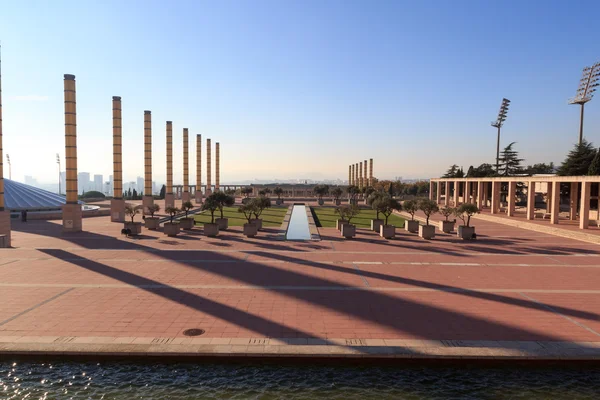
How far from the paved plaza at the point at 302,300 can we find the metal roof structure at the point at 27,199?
17.8m

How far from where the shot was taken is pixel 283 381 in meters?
6.60

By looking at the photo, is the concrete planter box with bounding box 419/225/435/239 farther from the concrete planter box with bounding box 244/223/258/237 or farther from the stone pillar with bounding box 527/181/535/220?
the stone pillar with bounding box 527/181/535/220

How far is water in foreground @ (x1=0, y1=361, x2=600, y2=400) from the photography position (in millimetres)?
6285

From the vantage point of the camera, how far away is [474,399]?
6184mm

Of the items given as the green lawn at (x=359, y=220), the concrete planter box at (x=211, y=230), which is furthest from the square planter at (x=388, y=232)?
the concrete planter box at (x=211, y=230)

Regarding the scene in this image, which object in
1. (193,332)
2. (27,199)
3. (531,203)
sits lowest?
(193,332)

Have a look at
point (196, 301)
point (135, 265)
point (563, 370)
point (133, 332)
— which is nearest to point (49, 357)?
point (133, 332)

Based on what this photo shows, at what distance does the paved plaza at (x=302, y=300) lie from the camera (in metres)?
7.53

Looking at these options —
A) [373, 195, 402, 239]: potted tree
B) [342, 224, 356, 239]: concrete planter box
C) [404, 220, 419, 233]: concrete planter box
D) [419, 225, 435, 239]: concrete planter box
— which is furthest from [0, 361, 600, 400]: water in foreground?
[404, 220, 419, 233]: concrete planter box

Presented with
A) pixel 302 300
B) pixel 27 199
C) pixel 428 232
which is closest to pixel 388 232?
pixel 428 232

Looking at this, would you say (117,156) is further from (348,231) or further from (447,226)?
(447,226)

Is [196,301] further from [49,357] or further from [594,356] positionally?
[594,356]

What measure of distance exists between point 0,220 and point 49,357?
51.9 ft

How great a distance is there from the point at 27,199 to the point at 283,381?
3718cm
